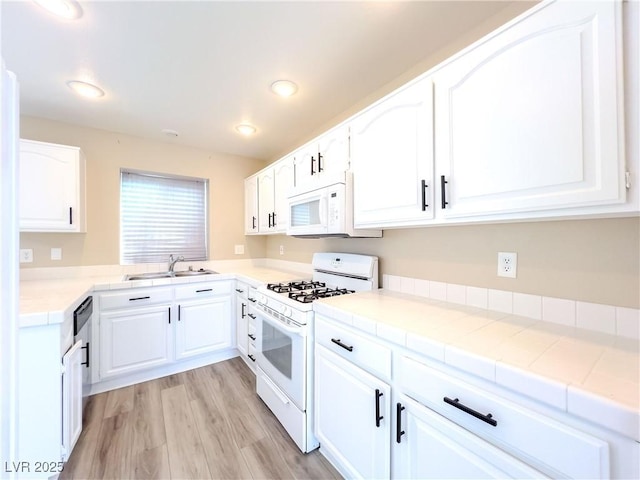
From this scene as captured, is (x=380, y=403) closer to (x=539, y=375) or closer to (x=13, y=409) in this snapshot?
(x=539, y=375)

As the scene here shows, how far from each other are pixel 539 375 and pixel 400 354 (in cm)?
47

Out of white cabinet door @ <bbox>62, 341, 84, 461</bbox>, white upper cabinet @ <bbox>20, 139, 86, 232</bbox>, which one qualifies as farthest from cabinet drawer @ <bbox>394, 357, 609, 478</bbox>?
white upper cabinet @ <bbox>20, 139, 86, 232</bbox>

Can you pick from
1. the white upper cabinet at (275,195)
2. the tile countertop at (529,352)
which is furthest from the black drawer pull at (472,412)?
the white upper cabinet at (275,195)

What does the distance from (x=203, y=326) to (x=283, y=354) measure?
126cm

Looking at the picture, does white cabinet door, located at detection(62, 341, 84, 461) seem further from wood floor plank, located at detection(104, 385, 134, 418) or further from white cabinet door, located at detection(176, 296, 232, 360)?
white cabinet door, located at detection(176, 296, 232, 360)

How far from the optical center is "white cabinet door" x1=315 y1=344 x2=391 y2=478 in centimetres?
118

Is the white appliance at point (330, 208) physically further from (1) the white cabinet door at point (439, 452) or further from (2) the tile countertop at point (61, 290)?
(1) the white cabinet door at point (439, 452)

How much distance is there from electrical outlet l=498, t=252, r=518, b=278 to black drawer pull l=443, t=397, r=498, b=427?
726 millimetres

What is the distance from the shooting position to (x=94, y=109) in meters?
2.28

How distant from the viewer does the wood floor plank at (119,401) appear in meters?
2.03

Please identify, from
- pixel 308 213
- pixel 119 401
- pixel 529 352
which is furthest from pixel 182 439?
pixel 529 352

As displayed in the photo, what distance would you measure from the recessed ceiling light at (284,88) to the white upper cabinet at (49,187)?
1.81 meters

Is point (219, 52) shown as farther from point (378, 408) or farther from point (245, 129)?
point (378, 408)

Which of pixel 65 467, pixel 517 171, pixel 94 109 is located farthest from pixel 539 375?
pixel 94 109
